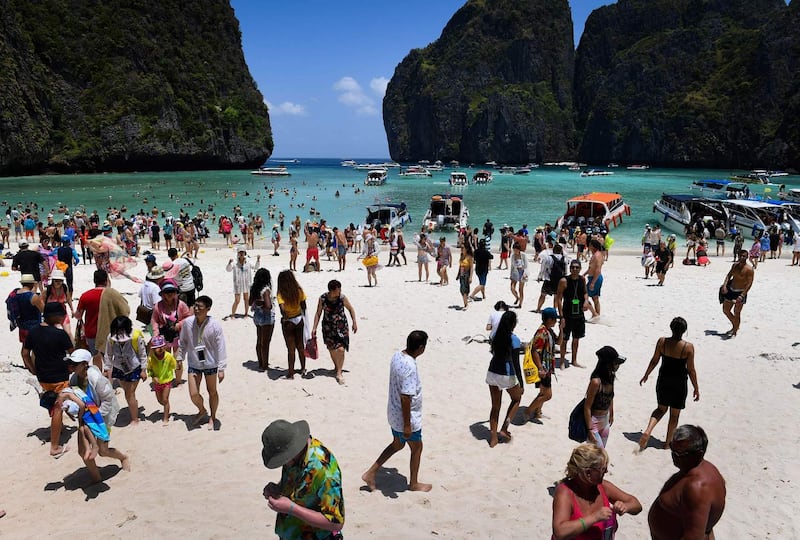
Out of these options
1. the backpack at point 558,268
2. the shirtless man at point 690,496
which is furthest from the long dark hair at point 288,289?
the backpack at point 558,268

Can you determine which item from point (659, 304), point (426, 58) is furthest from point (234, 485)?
point (426, 58)

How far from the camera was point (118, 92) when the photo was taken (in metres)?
90.3

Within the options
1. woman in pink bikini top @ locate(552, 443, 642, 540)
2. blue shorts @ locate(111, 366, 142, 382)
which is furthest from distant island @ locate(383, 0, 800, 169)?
woman in pink bikini top @ locate(552, 443, 642, 540)

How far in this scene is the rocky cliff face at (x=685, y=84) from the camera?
120062mm

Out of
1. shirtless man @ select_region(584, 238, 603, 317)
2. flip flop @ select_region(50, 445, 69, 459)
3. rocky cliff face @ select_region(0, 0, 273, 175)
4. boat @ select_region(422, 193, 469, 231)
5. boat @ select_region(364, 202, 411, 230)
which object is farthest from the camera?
rocky cliff face @ select_region(0, 0, 273, 175)

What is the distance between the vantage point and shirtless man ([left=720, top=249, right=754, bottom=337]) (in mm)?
9953

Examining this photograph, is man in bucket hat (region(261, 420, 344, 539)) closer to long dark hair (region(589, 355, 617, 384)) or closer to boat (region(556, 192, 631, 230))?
long dark hair (region(589, 355, 617, 384))

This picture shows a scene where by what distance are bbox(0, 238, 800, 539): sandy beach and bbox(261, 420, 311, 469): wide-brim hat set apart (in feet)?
6.91

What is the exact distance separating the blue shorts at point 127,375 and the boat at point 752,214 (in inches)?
1203

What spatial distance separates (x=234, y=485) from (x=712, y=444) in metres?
5.22

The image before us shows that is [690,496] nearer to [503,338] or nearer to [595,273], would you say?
[503,338]

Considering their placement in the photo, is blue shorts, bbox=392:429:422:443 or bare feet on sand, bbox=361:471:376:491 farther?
bare feet on sand, bbox=361:471:376:491

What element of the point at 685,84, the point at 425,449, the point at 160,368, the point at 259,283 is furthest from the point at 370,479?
the point at 685,84

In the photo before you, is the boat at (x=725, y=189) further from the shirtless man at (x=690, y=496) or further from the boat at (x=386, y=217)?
the shirtless man at (x=690, y=496)
